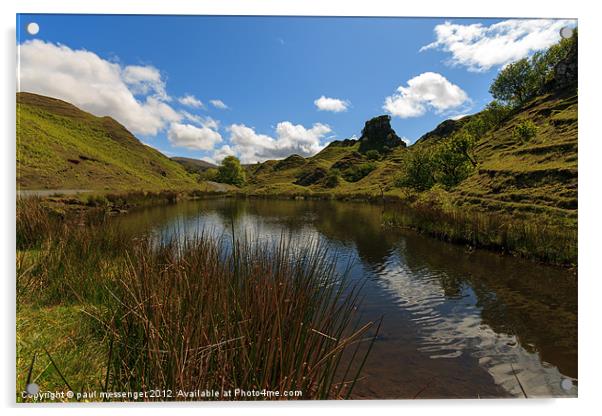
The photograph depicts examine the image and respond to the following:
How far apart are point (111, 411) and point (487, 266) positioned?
9956 millimetres

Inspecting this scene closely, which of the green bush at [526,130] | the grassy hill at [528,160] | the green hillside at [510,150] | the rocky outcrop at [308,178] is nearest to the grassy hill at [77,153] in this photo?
the grassy hill at [528,160]

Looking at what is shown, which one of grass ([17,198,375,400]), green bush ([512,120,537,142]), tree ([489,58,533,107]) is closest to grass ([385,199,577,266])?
green bush ([512,120,537,142])

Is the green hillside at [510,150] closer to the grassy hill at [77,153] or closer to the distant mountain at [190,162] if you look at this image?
the distant mountain at [190,162]

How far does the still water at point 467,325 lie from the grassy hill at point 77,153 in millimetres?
2275

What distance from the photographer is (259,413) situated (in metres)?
2.54

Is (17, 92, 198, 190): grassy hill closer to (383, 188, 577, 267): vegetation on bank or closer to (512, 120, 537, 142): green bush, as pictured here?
(383, 188, 577, 267): vegetation on bank

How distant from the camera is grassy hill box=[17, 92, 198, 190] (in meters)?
3.88

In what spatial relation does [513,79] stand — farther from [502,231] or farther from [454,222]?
[454,222]

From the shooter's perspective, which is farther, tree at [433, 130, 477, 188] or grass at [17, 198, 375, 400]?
tree at [433, 130, 477, 188]

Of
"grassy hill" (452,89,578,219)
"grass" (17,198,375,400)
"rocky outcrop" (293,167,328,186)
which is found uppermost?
"rocky outcrop" (293,167,328,186)

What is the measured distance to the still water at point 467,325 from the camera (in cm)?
385

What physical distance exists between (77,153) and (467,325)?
37.5 feet

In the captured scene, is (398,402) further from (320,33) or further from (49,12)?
(49,12)

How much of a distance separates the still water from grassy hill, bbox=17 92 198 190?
2.28 meters
